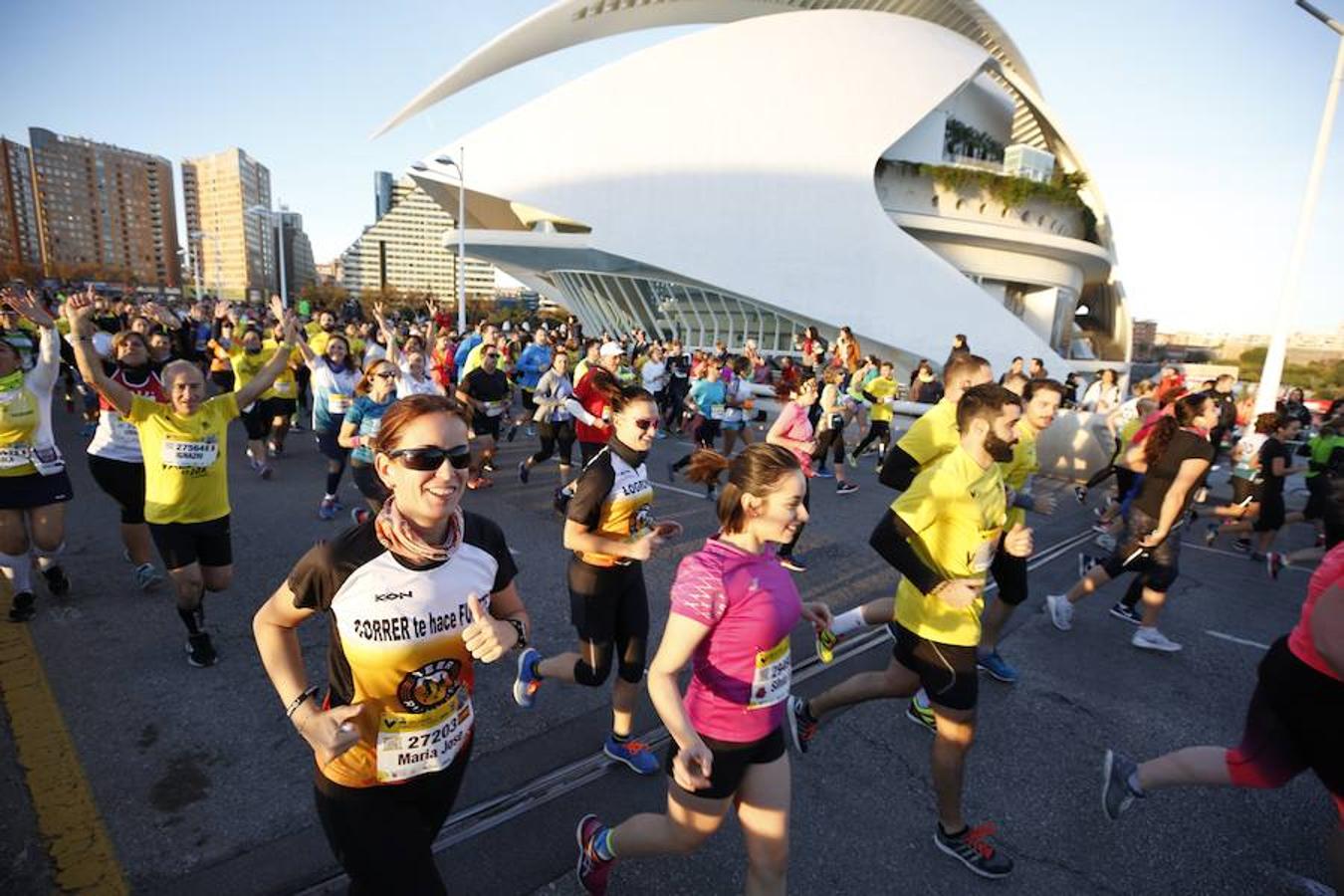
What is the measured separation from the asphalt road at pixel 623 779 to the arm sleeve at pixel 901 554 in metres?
1.11

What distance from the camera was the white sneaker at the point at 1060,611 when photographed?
16.3 feet

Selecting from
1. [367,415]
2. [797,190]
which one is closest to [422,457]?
[367,415]

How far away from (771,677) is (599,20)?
141ft

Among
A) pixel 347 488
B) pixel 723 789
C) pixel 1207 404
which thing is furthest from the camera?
pixel 347 488

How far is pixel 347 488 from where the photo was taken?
7934mm

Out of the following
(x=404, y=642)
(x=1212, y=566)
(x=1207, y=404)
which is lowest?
(x=1212, y=566)

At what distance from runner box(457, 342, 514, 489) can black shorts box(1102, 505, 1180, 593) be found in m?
6.55

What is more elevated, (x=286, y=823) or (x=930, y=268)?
(x=930, y=268)

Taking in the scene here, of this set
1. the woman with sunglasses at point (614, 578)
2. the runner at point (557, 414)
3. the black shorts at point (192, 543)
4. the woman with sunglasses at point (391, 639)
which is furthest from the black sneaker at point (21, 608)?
the runner at point (557, 414)

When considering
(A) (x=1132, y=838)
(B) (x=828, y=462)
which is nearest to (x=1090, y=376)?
(B) (x=828, y=462)

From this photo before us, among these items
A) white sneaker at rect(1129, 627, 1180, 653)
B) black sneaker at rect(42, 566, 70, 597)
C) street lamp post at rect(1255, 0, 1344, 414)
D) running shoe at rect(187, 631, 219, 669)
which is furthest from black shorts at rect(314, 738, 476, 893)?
street lamp post at rect(1255, 0, 1344, 414)

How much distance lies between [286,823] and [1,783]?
4.30 feet

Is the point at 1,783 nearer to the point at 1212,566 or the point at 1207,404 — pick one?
the point at 1207,404

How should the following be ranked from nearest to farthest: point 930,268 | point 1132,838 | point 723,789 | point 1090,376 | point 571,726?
point 723,789, point 1132,838, point 571,726, point 930,268, point 1090,376
